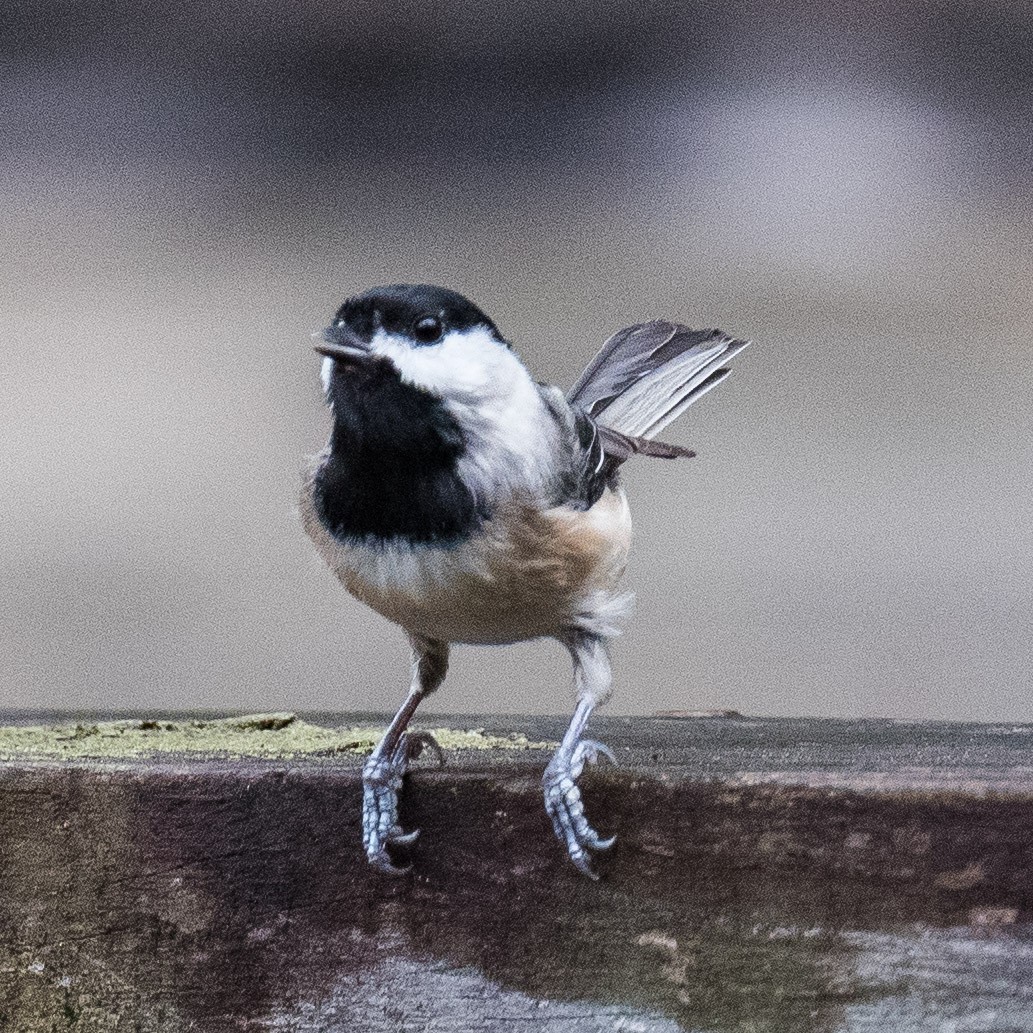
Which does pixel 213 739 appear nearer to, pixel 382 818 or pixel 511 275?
pixel 382 818

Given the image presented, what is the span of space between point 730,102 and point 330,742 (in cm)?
236

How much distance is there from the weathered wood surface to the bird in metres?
0.10

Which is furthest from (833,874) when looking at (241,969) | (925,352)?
(925,352)

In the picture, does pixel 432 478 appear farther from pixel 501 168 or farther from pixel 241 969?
pixel 501 168

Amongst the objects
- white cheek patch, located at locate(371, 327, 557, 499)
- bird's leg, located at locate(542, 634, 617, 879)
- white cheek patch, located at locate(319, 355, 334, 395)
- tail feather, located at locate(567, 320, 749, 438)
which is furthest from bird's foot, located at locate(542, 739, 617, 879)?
tail feather, located at locate(567, 320, 749, 438)

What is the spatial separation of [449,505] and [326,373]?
0.22 metres

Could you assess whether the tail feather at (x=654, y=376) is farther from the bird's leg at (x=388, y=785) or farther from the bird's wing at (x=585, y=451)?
the bird's leg at (x=388, y=785)

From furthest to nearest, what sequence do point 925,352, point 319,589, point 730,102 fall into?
point 319,589 < point 925,352 < point 730,102

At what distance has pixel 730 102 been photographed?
3930mm

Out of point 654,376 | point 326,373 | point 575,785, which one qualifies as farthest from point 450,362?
point 654,376

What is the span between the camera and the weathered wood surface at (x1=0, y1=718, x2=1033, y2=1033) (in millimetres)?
1571

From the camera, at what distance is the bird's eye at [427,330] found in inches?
74.0

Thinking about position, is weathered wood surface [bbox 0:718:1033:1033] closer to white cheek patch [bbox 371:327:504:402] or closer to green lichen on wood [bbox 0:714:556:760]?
green lichen on wood [bbox 0:714:556:760]

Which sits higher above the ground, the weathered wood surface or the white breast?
the white breast
